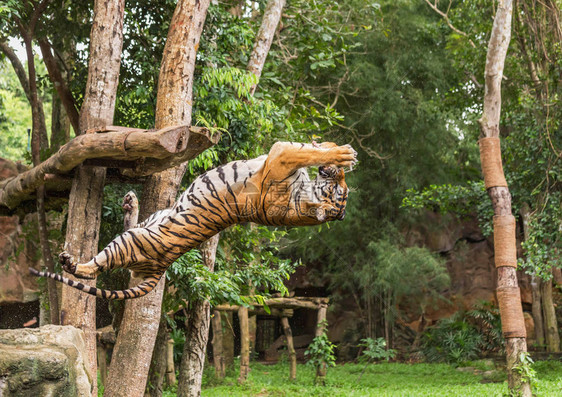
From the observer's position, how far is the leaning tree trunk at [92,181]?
484cm

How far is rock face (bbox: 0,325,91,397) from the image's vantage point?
11.5ft

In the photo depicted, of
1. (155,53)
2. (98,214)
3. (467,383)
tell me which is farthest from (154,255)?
(467,383)

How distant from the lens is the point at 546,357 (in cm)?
1305

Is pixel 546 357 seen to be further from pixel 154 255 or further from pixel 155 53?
pixel 154 255

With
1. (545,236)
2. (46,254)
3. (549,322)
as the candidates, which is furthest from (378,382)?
(46,254)

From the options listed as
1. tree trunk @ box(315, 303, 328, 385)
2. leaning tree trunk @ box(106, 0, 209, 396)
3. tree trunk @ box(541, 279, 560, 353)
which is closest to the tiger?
leaning tree trunk @ box(106, 0, 209, 396)

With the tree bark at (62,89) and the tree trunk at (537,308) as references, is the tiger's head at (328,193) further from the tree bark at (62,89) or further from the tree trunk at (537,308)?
the tree trunk at (537,308)

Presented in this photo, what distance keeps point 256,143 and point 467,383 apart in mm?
7287

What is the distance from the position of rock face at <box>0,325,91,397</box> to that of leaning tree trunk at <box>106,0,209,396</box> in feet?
3.45

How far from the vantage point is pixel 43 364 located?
11.8ft

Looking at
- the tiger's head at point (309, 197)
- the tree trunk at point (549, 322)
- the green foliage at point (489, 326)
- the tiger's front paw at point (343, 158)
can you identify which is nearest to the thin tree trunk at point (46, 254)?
the tiger's head at point (309, 197)

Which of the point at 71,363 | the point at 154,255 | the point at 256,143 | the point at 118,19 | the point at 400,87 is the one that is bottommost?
the point at 71,363

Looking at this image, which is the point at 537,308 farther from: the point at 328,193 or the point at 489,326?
the point at 328,193

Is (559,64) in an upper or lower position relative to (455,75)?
lower
